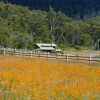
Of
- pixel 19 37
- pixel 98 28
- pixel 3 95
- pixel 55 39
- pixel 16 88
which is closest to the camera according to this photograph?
pixel 3 95

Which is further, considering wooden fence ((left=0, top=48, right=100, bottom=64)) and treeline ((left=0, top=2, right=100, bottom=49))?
treeline ((left=0, top=2, right=100, bottom=49))

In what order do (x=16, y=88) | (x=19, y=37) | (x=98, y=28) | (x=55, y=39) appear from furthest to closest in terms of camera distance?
(x=98, y=28) < (x=55, y=39) < (x=19, y=37) < (x=16, y=88)

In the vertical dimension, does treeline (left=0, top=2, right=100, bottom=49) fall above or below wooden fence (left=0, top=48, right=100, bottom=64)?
above

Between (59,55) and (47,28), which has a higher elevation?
(47,28)

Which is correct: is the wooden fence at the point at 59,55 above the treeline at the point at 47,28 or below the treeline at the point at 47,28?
below

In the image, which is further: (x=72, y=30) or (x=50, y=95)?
(x=72, y=30)

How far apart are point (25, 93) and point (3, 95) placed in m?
0.80

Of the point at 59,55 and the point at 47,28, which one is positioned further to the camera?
the point at 47,28

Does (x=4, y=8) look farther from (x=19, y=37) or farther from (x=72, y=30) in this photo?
(x=19, y=37)

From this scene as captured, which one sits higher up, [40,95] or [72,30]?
[72,30]

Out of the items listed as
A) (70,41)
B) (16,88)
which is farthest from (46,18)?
(16,88)

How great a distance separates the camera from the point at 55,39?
11044cm

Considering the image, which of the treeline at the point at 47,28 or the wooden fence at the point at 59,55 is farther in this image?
the treeline at the point at 47,28

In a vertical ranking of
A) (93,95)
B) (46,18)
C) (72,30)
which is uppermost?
(46,18)
